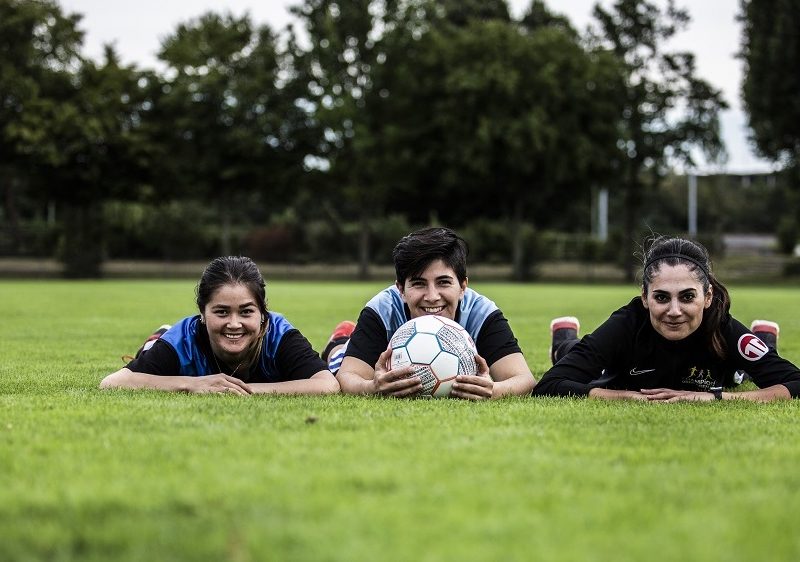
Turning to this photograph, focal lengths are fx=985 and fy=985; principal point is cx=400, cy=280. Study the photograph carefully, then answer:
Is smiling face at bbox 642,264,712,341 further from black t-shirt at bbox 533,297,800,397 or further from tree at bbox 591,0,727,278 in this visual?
tree at bbox 591,0,727,278

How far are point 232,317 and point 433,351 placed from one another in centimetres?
144

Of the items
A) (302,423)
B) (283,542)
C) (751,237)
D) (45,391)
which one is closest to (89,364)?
(45,391)

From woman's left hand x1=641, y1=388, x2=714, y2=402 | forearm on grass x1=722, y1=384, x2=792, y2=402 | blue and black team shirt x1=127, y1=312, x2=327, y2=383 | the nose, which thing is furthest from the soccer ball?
forearm on grass x1=722, y1=384, x2=792, y2=402

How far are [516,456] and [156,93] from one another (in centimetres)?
5140

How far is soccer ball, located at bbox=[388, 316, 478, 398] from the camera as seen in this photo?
22.6 ft

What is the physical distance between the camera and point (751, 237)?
309 ft

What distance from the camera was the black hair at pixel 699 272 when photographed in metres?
6.94

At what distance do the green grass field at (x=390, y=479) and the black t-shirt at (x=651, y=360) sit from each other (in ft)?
1.47

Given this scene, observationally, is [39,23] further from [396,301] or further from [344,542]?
[344,542]

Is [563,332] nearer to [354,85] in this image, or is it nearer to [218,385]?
[218,385]

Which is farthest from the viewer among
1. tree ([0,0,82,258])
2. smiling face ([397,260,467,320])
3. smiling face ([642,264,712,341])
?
tree ([0,0,82,258])

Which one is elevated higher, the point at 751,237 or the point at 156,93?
the point at 156,93

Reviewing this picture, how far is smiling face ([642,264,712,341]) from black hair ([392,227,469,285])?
1.40m

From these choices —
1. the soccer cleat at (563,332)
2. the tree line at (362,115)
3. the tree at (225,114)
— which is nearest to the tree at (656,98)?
the tree line at (362,115)
